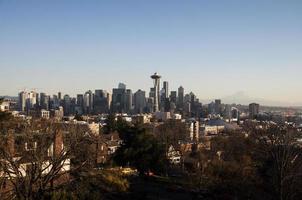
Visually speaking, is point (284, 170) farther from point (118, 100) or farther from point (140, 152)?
point (118, 100)

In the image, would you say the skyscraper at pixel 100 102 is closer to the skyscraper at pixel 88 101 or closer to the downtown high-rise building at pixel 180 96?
the skyscraper at pixel 88 101

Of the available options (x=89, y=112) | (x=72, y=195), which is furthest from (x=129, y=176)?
(x=89, y=112)

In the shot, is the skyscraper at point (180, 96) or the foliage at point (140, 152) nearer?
the foliage at point (140, 152)

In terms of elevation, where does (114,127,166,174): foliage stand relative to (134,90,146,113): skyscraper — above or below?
below

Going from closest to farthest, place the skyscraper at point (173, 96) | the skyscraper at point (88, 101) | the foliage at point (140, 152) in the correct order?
the foliage at point (140, 152) < the skyscraper at point (88, 101) < the skyscraper at point (173, 96)

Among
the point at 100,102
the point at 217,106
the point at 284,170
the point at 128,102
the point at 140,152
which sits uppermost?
the point at 128,102

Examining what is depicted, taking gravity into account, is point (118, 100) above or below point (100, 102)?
above

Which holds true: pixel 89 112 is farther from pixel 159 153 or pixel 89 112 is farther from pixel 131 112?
pixel 159 153

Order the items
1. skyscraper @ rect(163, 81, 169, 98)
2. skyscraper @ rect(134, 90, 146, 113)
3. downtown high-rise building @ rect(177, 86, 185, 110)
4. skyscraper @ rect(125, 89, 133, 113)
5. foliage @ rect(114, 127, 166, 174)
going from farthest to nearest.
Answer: skyscraper @ rect(163, 81, 169, 98) < downtown high-rise building @ rect(177, 86, 185, 110) < skyscraper @ rect(134, 90, 146, 113) < skyscraper @ rect(125, 89, 133, 113) < foliage @ rect(114, 127, 166, 174)

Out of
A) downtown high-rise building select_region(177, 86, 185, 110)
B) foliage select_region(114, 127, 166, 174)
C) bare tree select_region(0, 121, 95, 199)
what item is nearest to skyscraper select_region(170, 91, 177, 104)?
downtown high-rise building select_region(177, 86, 185, 110)

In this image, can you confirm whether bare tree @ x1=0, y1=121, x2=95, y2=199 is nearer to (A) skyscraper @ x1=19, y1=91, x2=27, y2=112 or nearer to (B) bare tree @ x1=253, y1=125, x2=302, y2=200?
(B) bare tree @ x1=253, y1=125, x2=302, y2=200

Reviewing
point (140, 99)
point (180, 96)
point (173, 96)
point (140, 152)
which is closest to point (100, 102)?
point (140, 99)

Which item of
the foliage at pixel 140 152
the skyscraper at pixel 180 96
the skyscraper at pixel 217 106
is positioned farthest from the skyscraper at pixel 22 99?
the foliage at pixel 140 152
